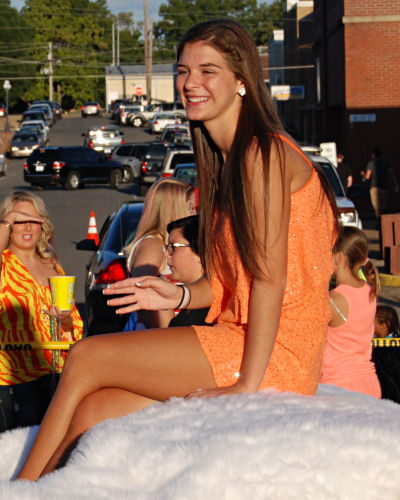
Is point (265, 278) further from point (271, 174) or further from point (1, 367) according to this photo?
point (1, 367)

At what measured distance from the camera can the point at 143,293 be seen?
10.1 ft

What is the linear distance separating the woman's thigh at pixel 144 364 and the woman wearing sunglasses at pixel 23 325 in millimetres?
1881

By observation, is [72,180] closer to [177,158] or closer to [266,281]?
[177,158]

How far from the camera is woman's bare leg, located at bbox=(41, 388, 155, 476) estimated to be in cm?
276

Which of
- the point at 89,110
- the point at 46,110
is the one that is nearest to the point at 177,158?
the point at 46,110

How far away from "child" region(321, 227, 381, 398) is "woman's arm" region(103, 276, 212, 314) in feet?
4.77

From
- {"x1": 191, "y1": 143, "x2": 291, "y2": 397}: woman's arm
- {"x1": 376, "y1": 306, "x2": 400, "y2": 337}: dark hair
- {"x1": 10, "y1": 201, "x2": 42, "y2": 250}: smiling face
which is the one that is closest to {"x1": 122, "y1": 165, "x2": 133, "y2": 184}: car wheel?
{"x1": 376, "y1": 306, "x2": 400, "y2": 337}: dark hair

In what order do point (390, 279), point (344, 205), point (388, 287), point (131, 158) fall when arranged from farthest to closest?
point (131, 158), point (344, 205), point (390, 279), point (388, 287)

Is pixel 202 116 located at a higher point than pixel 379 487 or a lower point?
higher

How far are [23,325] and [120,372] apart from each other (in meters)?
2.24

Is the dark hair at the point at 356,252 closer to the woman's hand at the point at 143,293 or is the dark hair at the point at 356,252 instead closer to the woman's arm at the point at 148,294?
the woman's arm at the point at 148,294

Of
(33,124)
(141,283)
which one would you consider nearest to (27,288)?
(141,283)

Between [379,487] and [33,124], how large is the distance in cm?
6521

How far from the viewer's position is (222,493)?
244 cm
